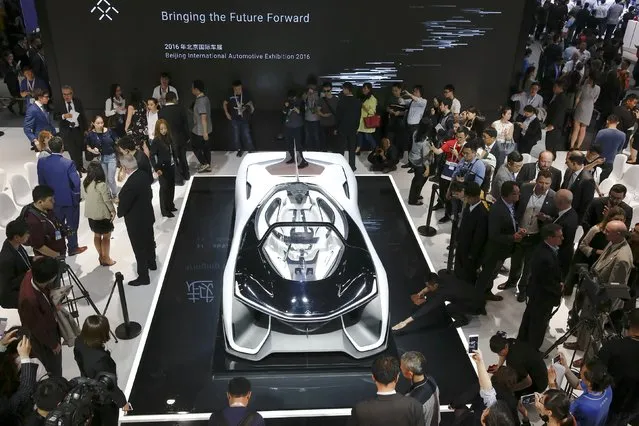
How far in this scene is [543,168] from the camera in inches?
244

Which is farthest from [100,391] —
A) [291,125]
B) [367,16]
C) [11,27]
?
[11,27]

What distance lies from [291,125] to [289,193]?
10.2ft

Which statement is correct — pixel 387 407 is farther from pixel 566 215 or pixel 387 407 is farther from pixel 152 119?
pixel 152 119

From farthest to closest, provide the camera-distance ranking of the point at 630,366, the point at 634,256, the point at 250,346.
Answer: the point at 634,256
the point at 250,346
the point at 630,366

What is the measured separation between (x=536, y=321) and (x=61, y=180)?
192 inches

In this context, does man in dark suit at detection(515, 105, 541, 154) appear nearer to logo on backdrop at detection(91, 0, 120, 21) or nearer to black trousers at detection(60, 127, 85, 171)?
logo on backdrop at detection(91, 0, 120, 21)

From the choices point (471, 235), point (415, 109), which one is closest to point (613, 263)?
point (471, 235)

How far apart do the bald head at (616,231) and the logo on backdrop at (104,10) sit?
295 inches

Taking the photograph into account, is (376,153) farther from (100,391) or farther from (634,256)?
(100,391)

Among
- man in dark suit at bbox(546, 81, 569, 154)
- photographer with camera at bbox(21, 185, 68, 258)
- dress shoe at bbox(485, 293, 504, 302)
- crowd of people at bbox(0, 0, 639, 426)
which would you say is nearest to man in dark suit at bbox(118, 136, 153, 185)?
crowd of people at bbox(0, 0, 639, 426)

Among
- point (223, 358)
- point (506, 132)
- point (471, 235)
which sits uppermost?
point (506, 132)

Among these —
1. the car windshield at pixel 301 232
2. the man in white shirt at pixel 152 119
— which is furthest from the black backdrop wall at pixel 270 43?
the car windshield at pixel 301 232

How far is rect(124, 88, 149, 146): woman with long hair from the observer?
26.8 feet

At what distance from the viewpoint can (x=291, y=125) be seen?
8.95 meters
